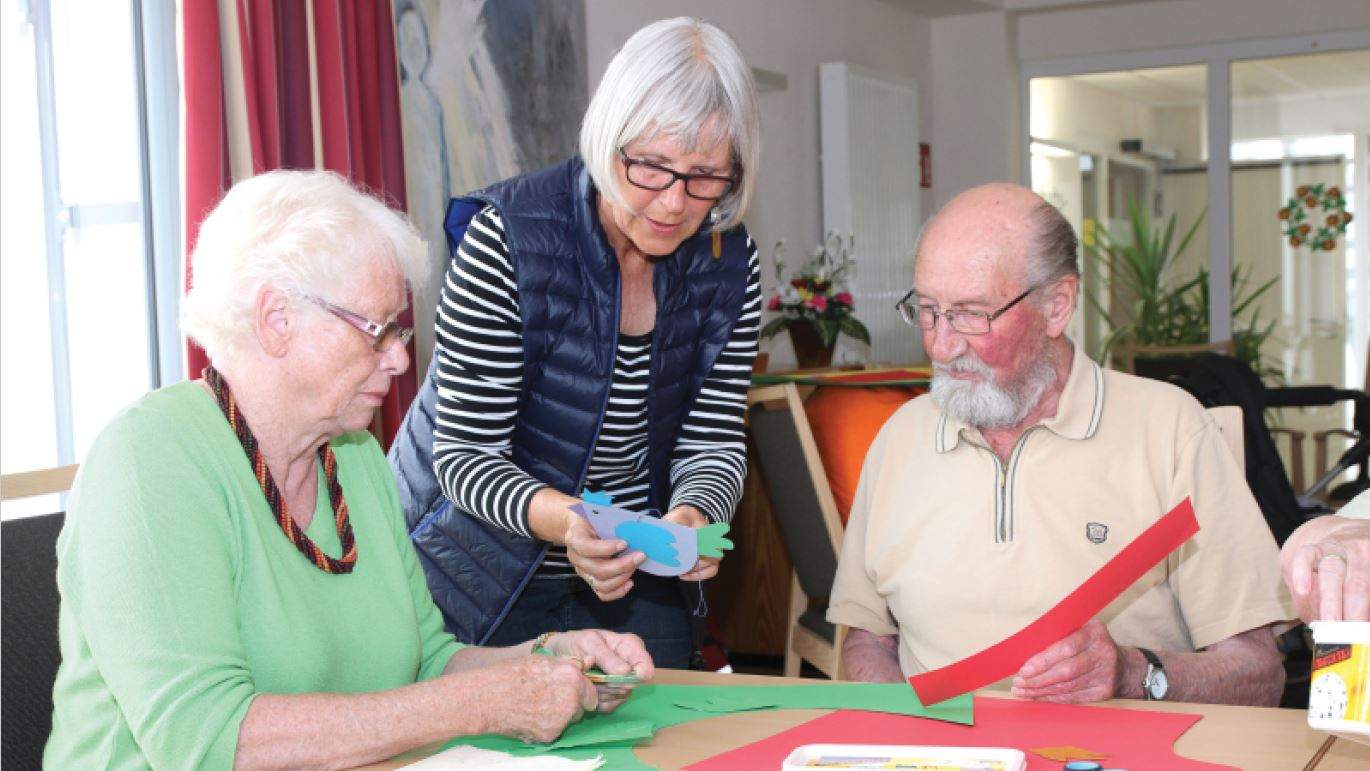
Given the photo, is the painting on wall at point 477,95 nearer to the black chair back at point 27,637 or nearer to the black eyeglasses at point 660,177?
the black eyeglasses at point 660,177

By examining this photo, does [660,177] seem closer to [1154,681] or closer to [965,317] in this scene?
[965,317]

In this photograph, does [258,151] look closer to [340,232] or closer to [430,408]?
[430,408]

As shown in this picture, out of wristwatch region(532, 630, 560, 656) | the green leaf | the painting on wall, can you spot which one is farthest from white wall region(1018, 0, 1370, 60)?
wristwatch region(532, 630, 560, 656)

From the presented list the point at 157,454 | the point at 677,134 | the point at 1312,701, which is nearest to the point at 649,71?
the point at 677,134

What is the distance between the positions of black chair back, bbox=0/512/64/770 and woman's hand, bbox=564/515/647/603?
25.7 inches

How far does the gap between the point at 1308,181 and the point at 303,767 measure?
806 cm

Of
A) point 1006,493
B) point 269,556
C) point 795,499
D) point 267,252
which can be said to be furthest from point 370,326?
point 795,499

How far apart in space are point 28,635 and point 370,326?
0.59m

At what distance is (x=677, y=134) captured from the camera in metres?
1.99

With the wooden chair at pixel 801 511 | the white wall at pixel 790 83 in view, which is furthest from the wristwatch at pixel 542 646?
the white wall at pixel 790 83

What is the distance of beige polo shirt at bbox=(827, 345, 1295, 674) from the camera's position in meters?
1.99

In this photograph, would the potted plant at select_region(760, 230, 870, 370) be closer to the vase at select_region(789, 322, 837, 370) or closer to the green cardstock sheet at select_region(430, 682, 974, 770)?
the vase at select_region(789, 322, 837, 370)

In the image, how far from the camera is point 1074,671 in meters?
1.69

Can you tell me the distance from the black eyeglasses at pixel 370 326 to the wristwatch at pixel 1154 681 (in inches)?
40.9
